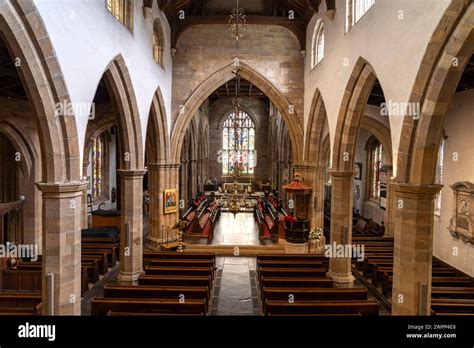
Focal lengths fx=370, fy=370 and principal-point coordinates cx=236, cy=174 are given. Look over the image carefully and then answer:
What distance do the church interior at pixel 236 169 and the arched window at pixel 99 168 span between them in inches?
7.2

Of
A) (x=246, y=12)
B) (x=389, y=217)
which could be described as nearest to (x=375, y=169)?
(x=389, y=217)

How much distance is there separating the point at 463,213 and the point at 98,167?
1983 centimetres

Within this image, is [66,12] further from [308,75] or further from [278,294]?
[308,75]

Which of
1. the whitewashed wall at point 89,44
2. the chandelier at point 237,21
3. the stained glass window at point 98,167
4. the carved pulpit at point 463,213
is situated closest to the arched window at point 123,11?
the whitewashed wall at point 89,44

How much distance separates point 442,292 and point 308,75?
1041 cm

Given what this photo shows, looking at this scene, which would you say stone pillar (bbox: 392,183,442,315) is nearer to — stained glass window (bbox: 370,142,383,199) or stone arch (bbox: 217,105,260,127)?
stained glass window (bbox: 370,142,383,199)

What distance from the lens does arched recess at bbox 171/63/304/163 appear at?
1706 cm

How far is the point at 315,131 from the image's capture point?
16.2m

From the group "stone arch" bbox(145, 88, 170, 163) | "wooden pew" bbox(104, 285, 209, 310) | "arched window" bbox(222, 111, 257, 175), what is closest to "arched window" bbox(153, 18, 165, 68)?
"stone arch" bbox(145, 88, 170, 163)

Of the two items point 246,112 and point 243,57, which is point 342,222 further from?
point 246,112

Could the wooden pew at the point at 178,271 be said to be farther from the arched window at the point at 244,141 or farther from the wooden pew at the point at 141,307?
the arched window at the point at 244,141

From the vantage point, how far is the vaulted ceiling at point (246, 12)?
16156 mm

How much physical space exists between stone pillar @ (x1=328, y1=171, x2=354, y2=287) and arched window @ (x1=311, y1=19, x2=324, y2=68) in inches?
213

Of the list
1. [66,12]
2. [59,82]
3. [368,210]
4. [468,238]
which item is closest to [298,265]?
[468,238]
